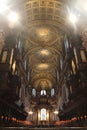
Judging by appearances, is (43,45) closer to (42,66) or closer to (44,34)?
(44,34)

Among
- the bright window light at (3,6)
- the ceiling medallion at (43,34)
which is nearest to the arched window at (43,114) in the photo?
the ceiling medallion at (43,34)

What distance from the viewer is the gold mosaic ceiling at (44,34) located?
1960 centimetres

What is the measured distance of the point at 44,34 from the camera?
26531 mm

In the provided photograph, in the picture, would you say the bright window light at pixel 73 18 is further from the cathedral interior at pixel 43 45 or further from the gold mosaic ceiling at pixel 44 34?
the gold mosaic ceiling at pixel 44 34

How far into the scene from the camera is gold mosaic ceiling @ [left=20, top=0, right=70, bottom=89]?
19600 mm

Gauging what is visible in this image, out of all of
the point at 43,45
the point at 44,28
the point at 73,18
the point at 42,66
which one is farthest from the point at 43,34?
the point at 42,66

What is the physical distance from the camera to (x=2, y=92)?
562 inches

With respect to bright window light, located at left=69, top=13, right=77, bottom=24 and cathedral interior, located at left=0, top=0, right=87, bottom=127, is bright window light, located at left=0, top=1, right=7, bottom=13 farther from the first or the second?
bright window light, located at left=69, top=13, right=77, bottom=24

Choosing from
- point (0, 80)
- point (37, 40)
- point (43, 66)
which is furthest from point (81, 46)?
point (43, 66)

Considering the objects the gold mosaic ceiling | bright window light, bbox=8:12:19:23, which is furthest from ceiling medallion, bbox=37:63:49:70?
bright window light, bbox=8:12:19:23

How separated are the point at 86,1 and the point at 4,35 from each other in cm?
957

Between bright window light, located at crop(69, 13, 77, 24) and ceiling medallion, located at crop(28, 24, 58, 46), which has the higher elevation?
ceiling medallion, located at crop(28, 24, 58, 46)

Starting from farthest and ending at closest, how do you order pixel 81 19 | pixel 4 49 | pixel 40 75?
pixel 40 75, pixel 4 49, pixel 81 19

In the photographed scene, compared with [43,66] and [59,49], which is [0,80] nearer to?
[59,49]
